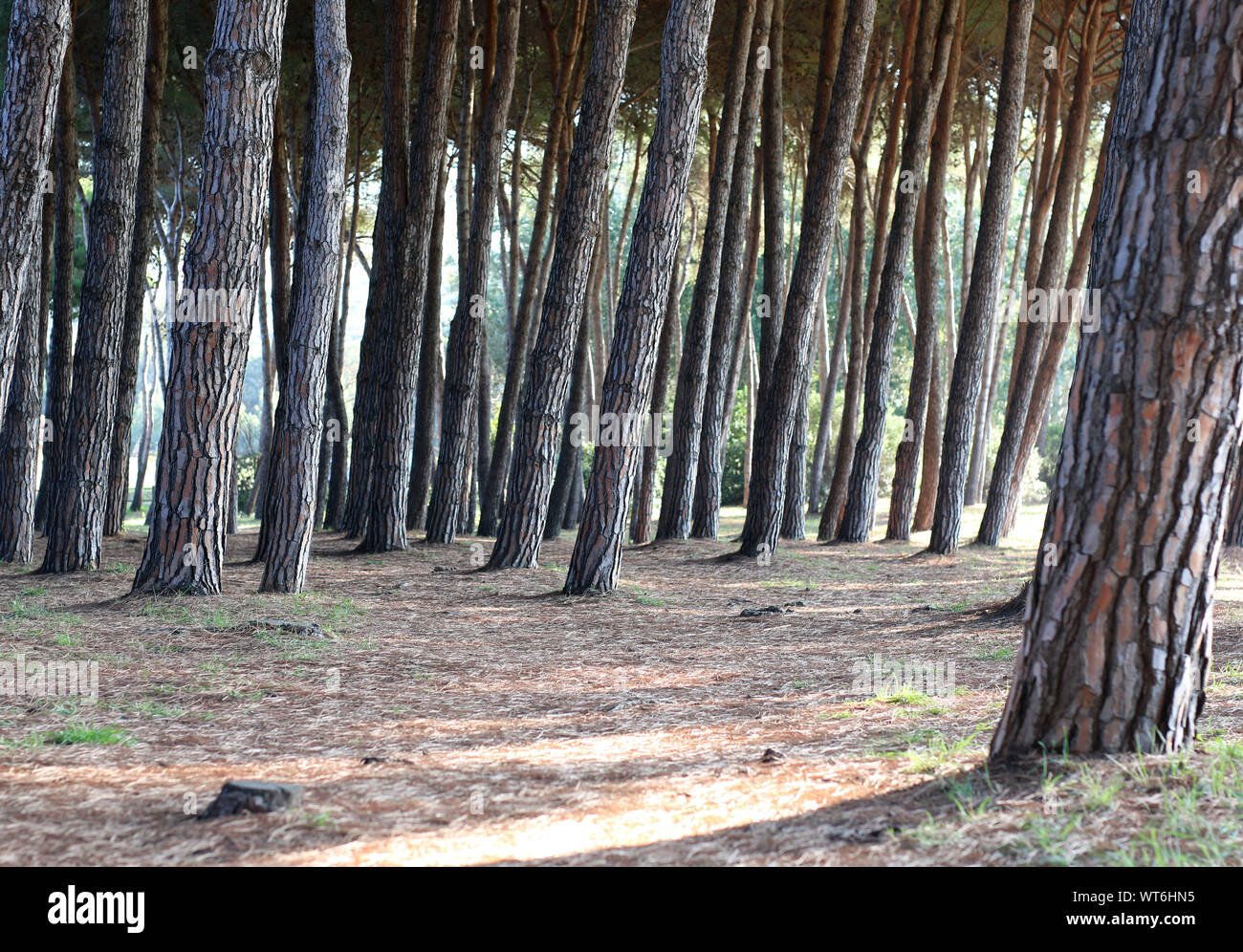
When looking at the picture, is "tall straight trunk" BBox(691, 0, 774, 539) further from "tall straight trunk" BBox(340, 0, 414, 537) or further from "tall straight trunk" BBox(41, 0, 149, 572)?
"tall straight trunk" BBox(41, 0, 149, 572)

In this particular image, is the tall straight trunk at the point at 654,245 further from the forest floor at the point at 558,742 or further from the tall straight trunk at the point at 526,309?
the tall straight trunk at the point at 526,309

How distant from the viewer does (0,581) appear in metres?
8.88

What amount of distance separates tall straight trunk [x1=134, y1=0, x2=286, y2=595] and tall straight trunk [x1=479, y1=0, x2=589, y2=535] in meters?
7.23

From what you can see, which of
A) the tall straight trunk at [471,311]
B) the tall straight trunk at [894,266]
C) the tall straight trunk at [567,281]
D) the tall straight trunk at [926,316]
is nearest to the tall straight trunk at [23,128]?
the tall straight trunk at [567,281]

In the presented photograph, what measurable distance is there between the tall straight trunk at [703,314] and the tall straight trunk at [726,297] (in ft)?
0.33

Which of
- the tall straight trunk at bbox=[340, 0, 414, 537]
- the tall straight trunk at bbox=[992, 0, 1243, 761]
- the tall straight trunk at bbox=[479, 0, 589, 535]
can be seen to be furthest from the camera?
the tall straight trunk at bbox=[479, 0, 589, 535]

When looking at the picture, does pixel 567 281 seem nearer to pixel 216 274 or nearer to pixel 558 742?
pixel 216 274

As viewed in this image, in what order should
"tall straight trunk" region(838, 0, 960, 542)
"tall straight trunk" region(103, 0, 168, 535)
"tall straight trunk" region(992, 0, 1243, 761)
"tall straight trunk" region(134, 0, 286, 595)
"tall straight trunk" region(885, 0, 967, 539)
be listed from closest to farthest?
"tall straight trunk" region(992, 0, 1243, 761), "tall straight trunk" region(134, 0, 286, 595), "tall straight trunk" region(103, 0, 168, 535), "tall straight trunk" region(838, 0, 960, 542), "tall straight trunk" region(885, 0, 967, 539)

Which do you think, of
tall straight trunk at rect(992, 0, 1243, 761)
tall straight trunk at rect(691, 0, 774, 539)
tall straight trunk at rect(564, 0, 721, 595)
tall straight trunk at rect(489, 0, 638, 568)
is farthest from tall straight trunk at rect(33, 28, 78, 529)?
tall straight trunk at rect(992, 0, 1243, 761)

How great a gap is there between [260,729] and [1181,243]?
3954mm

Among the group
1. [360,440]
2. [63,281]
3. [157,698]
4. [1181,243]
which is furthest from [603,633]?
[63,281]

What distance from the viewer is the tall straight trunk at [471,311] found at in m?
12.3

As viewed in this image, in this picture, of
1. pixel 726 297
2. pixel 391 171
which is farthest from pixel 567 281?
pixel 726 297

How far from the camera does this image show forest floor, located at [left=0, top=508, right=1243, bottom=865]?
2928 mm
